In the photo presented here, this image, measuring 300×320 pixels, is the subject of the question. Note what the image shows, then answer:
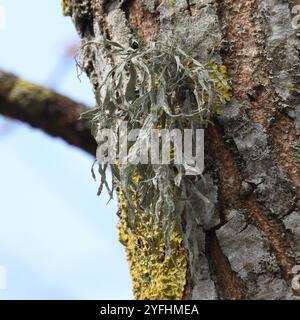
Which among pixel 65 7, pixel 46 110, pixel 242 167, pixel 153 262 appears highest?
pixel 65 7

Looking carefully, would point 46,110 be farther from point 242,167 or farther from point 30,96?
point 242,167

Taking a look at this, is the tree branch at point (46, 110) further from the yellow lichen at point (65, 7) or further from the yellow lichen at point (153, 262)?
the yellow lichen at point (153, 262)

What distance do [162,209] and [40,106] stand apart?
4.43ft

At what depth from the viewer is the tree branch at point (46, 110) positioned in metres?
2.40

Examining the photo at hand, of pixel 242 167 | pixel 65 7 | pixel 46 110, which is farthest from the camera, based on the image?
pixel 46 110

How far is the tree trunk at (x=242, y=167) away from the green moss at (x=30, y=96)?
3.95ft

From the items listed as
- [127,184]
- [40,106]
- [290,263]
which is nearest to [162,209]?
[127,184]

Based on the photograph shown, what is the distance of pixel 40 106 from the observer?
249 cm

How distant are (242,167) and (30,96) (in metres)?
1.41

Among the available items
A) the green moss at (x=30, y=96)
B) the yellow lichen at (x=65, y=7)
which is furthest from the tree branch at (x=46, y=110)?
the yellow lichen at (x=65, y=7)

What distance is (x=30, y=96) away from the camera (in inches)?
98.7

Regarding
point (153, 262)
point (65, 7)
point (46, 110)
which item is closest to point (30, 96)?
point (46, 110)

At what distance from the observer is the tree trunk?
1.20 m

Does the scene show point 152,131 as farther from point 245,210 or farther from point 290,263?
point 290,263
